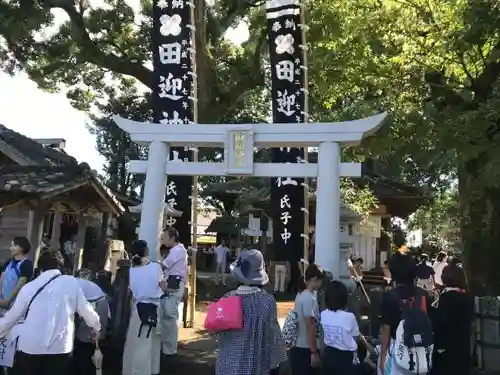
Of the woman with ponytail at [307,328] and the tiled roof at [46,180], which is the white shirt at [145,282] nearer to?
the woman with ponytail at [307,328]

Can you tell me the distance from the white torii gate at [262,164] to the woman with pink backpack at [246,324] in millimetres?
3197

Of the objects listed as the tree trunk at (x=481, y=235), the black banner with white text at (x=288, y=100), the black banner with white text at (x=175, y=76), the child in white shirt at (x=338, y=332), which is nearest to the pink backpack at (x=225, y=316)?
the child in white shirt at (x=338, y=332)

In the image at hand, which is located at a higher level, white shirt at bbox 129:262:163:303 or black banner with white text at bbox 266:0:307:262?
black banner with white text at bbox 266:0:307:262

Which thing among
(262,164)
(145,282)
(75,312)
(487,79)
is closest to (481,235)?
(487,79)

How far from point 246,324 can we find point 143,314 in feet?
7.44

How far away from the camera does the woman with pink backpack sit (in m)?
3.68

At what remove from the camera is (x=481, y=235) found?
29.0ft

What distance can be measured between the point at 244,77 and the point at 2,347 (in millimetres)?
12575

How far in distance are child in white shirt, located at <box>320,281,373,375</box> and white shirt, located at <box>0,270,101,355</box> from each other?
209 cm

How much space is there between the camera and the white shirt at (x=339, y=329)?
4.32 metres

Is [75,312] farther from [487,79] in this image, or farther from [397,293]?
[487,79]

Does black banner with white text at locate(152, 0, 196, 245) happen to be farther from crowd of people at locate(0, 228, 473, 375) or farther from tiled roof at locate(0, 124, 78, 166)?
tiled roof at locate(0, 124, 78, 166)

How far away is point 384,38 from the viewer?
30.1ft

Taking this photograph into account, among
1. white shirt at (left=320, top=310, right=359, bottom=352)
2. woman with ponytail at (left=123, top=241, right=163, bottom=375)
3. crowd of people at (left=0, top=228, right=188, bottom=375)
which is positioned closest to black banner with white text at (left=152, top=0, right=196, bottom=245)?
crowd of people at (left=0, top=228, right=188, bottom=375)
